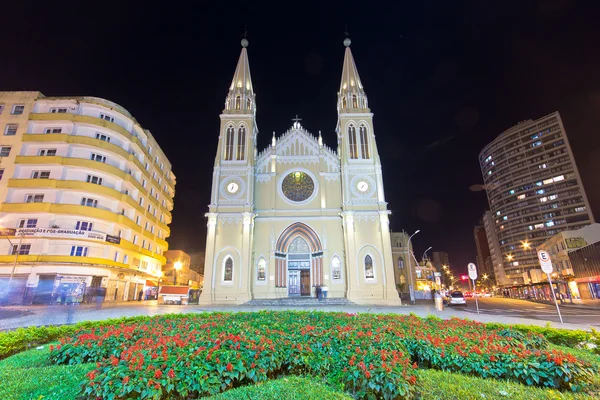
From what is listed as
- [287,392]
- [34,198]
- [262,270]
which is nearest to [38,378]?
[287,392]

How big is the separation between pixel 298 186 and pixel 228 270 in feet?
40.0

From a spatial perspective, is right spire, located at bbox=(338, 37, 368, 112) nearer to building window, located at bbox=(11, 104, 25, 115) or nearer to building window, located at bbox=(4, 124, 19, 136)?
building window, located at bbox=(11, 104, 25, 115)

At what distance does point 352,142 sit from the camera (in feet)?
117

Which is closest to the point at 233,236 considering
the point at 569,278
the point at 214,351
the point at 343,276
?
the point at 343,276

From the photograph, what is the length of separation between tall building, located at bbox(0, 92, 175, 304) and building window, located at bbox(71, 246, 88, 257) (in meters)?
0.08

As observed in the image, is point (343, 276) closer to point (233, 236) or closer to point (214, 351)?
point (233, 236)

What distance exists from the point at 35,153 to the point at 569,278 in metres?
66.2

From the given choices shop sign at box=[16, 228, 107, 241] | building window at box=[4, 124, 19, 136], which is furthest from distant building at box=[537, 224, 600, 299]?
building window at box=[4, 124, 19, 136]

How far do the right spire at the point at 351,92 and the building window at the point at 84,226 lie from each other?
103ft

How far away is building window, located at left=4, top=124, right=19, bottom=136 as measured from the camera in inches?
1270

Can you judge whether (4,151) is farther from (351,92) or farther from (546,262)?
(546,262)

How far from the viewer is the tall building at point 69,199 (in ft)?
93.2

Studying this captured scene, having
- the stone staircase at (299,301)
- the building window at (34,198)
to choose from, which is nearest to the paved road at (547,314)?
the stone staircase at (299,301)

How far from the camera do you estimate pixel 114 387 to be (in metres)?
4.16
